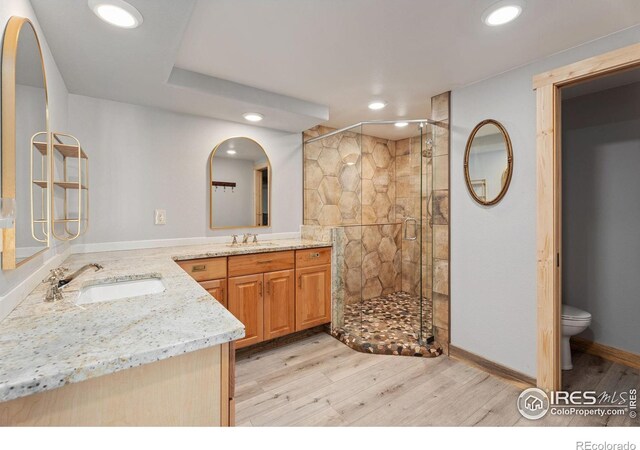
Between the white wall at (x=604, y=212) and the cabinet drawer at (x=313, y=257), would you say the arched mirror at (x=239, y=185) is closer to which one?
the cabinet drawer at (x=313, y=257)

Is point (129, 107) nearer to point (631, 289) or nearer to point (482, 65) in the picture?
point (482, 65)

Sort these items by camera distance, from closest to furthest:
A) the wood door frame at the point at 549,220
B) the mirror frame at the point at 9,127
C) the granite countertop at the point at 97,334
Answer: the granite countertop at the point at 97,334, the mirror frame at the point at 9,127, the wood door frame at the point at 549,220

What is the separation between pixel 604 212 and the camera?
2.65 metres

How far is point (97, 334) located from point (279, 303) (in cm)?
194

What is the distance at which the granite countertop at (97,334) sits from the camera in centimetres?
70

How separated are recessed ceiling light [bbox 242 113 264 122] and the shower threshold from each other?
7.30 feet

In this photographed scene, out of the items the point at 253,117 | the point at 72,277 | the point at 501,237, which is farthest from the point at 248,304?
the point at 501,237

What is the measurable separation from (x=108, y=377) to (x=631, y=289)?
3.61m

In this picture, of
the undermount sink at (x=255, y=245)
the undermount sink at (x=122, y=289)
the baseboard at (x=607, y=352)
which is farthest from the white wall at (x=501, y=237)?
the undermount sink at (x=122, y=289)

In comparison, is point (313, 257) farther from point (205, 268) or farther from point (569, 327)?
point (569, 327)

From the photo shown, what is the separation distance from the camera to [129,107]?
8.40ft

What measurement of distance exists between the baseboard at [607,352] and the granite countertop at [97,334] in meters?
3.27

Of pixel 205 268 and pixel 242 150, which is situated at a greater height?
pixel 242 150

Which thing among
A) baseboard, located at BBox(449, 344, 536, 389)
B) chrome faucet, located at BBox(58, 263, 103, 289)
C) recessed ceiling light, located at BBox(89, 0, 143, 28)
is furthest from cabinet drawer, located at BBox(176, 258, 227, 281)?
baseboard, located at BBox(449, 344, 536, 389)
